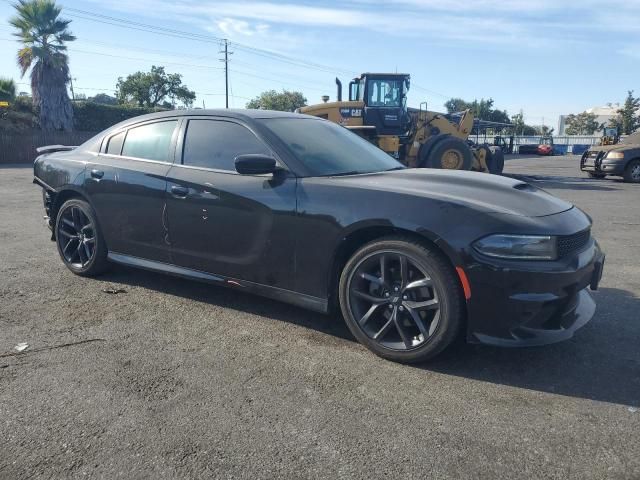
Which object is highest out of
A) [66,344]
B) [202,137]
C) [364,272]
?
[202,137]

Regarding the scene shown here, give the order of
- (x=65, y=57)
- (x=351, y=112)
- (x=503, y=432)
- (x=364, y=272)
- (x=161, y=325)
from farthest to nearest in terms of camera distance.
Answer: (x=65, y=57) → (x=351, y=112) → (x=161, y=325) → (x=364, y=272) → (x=503, y=432)

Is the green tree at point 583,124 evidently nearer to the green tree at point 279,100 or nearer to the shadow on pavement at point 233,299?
the green tree at point 279,100

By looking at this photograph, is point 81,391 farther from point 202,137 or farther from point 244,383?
point 202,137

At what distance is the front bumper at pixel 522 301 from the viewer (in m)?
2.87

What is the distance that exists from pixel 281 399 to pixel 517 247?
153 centimetres

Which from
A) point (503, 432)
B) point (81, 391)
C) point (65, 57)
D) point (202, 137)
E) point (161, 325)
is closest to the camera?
point (503, 432)

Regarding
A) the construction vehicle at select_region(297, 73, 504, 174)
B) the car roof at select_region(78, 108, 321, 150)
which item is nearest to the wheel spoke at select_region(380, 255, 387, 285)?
the car roof at select_region(78, 108, 321, 150)

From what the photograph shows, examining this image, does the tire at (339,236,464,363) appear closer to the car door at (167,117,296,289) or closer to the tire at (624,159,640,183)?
the car door at (167,117,296,289)

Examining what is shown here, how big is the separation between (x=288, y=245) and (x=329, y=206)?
16.1 inches

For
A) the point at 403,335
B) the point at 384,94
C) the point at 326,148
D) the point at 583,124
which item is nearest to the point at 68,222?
the point at 326,148

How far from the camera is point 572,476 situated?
215 cm

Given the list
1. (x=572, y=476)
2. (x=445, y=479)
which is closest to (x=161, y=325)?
(x=445, y=479)

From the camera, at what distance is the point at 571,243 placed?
121 inches

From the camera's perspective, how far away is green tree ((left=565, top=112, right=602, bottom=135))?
8625 centimetres
